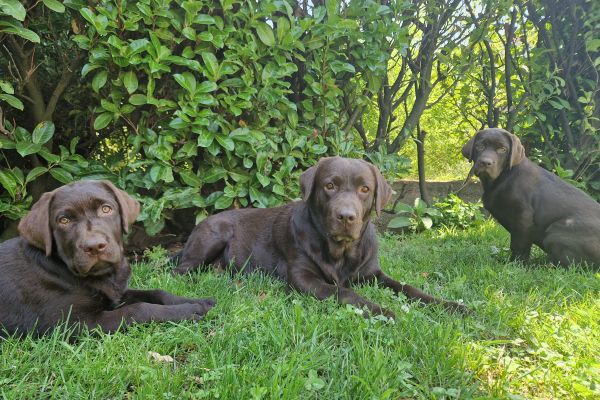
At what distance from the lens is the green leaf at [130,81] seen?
408 centimetres

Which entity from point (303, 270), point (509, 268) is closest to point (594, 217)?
point (509, 268)

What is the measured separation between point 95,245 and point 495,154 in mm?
4130

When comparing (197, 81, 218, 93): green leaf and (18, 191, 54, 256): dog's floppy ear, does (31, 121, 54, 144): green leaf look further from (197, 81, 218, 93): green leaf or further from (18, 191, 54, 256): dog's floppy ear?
(18, 191, 54, 256): dog's floppy ear

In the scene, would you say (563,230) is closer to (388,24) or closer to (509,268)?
(509,268)

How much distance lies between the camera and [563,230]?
183 inches

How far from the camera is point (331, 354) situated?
7.27 ft

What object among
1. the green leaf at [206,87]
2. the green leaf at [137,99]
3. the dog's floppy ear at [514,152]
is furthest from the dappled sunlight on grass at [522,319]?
the green leaf at [137,99]

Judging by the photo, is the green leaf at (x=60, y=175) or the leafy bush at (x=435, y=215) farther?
the leafy bush at (x=435, y=215)

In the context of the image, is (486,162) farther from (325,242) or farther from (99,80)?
(99,80)

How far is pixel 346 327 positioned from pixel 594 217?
3.55m

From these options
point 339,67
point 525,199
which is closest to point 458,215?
point 525,199

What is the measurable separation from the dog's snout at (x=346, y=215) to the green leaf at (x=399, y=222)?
10.5 feet

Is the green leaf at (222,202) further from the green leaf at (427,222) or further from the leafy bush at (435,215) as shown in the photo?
the green leaf at (427,222)

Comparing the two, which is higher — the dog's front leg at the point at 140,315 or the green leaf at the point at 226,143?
the green leaf at the point at 226,143
